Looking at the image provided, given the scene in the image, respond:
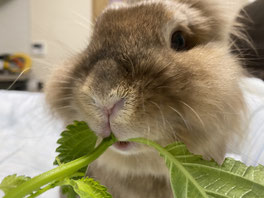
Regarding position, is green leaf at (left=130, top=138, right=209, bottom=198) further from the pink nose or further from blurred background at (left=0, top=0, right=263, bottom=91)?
blurred background at (left=0, top=0, right=263, bottom=91)

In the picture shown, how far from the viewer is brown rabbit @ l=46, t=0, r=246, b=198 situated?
1.67 ft

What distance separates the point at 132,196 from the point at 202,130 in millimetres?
261

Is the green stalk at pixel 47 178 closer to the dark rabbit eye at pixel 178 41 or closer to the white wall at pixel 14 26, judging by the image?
the dark rabbit eye at pixel 178 41

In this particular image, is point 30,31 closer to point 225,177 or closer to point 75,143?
point 75,143

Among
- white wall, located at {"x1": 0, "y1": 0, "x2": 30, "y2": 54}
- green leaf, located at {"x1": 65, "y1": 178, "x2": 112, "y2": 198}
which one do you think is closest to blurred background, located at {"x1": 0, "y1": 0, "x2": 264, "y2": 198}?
white wall, located at {"x1": 0, "y1": 0, "x2": 30, "y2": 54}

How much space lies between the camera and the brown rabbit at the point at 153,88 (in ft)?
1.67

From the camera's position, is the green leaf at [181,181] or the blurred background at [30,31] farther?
the blurred background at [30,31]

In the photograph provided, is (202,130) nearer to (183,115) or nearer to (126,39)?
(183,115)

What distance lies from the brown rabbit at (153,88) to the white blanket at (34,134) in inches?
6.8

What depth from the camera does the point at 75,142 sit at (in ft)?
1.85

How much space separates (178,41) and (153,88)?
0.21m

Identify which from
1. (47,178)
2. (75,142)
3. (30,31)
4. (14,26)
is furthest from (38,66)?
(14,26)

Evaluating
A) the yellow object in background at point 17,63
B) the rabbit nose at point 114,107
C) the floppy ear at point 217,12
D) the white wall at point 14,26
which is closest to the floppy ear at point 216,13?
the floppy ear at point 217,12

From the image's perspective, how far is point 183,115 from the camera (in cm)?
55
